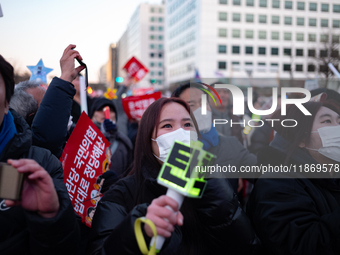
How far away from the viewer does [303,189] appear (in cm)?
176

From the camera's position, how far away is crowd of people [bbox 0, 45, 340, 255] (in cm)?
127

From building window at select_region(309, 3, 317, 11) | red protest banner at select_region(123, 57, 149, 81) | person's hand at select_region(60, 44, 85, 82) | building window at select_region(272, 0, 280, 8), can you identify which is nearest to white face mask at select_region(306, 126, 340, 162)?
person's hand at select_region(60, 44, 85, 82)

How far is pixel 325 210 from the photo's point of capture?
5.64 feet

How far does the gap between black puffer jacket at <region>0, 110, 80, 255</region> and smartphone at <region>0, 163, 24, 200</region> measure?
201mm

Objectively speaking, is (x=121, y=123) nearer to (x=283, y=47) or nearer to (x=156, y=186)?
(x=156, y=186)

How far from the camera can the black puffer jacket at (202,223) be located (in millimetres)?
1578

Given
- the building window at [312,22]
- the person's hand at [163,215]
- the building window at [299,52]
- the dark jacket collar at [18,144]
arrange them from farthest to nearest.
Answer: the building window at [299,52]
the building window at [312,22]
the dark jacket collar at [18,144]
the person's hand at [163,215]

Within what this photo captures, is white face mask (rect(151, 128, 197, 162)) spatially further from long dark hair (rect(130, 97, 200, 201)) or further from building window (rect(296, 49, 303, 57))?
building window (rect(296, 49, 303, 57))

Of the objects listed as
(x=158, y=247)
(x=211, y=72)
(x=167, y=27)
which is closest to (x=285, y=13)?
(x=211, y=72)

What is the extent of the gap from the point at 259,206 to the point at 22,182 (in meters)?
1.33

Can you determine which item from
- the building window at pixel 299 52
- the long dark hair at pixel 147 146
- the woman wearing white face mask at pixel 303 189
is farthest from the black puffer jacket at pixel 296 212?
the building window at pixel 299 52

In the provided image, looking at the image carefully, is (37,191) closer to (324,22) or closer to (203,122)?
(203,122)

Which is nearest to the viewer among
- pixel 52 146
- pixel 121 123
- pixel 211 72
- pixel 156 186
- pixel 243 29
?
pixel 156 186

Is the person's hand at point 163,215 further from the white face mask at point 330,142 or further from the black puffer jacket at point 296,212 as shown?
the white face mask at point 330,142
